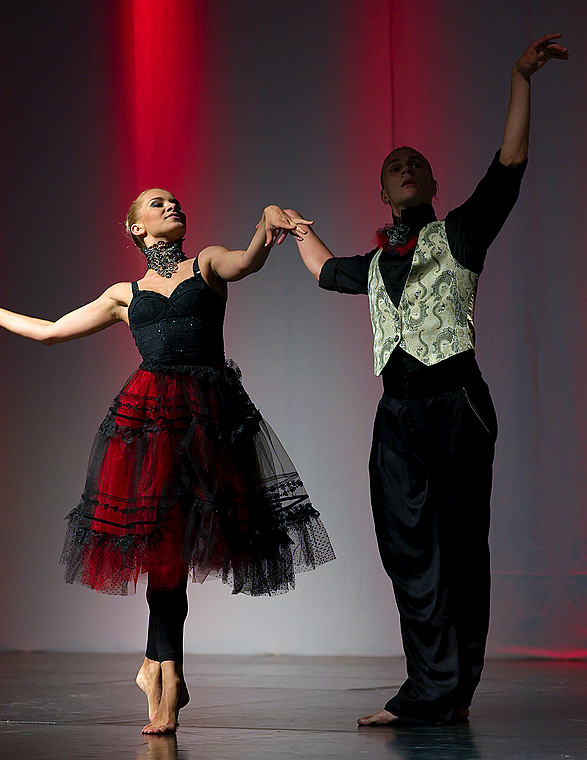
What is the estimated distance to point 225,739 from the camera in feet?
7.54

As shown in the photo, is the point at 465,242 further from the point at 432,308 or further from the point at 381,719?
the point at 381,719

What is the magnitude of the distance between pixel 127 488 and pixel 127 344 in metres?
2.21

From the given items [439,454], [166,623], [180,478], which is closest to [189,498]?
[180,478]

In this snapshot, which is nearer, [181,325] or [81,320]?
[181,325]

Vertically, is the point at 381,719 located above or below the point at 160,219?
below

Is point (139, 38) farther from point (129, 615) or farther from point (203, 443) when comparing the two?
point (203, 443)

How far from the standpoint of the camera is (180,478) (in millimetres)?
2445

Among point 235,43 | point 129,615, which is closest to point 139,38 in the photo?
point 235,43

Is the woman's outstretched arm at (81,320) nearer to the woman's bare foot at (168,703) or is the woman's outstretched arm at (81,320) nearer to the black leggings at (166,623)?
the black leggings at (166,623)

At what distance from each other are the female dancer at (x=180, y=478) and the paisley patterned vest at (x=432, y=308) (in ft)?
0.90

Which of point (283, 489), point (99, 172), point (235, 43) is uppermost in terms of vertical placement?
point (235, 43)

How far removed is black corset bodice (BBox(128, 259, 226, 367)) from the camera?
260 centimetres

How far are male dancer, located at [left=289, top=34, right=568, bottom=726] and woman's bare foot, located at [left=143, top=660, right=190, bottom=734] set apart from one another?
0.40 metres

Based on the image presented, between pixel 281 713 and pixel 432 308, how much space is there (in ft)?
3.37
